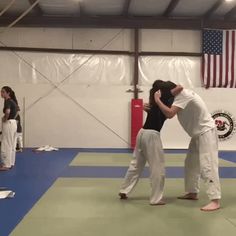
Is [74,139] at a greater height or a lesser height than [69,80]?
lesser

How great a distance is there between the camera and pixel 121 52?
39.8 ft

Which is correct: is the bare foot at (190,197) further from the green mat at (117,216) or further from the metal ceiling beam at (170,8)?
the metal ceiling beam at (170,8)

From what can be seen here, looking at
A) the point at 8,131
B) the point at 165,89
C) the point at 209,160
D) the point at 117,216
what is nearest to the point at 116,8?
the point at 8,131

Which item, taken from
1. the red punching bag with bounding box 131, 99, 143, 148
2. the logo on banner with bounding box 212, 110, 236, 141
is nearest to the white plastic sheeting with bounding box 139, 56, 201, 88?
the red punching bag with bounding box 131, 99, 143, 148

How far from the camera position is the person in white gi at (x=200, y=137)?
4.18 meters

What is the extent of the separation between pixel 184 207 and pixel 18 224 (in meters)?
1.82

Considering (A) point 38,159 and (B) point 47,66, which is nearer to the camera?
(A) point 38,159

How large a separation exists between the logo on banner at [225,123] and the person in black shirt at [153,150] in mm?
7711

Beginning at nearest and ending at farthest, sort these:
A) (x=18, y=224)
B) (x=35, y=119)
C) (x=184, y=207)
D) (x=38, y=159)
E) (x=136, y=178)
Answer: (x=18, y=224), (x=184, y=207), (x=136, y=178), (x=38, y=159), (x=35, y=119)

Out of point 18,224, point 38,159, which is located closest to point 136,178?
point 18,224

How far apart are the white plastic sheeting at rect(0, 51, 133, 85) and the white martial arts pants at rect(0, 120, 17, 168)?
510 cm

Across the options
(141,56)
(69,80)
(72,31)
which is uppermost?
(72,31)

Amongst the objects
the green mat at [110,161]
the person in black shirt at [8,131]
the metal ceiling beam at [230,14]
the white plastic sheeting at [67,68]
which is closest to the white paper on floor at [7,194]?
the person in black shirt at [8,131]

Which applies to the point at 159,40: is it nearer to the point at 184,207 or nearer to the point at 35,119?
the point at 35,119
